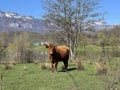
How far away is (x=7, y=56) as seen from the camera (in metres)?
28.9

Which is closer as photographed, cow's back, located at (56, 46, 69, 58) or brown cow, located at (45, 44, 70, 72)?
brown cow, located at (45, 44, 70, 72)

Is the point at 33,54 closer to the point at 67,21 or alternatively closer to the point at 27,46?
the point at 27,46

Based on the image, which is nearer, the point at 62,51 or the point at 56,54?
the point at 56,54

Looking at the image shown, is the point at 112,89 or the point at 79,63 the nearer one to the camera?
the point at 112,89

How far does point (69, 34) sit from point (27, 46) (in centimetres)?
672

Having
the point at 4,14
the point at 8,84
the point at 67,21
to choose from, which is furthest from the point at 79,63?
the point at 67,21

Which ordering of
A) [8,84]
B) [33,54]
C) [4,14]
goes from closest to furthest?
[4,14]
[8,84]
[33,54]

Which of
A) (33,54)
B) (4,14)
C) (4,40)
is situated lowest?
(33,54)

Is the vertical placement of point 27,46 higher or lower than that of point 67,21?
lower

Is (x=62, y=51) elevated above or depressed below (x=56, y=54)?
above

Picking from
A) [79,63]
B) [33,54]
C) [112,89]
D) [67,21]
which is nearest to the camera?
[112,89]

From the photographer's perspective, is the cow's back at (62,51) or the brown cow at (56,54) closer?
the brown cow at (56,54)

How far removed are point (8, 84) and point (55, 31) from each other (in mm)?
26701

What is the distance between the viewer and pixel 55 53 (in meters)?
18.9
